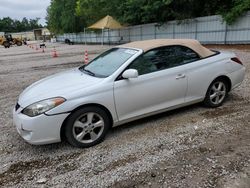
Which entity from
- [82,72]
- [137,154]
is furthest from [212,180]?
[82,72]

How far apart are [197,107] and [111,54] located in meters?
2.05

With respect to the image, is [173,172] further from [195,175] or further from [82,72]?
[82,72]

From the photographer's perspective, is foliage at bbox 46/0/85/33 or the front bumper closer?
the front bumper

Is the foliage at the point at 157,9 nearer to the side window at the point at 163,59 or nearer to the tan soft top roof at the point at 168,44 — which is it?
the tan soft top roof at the point at 168,44

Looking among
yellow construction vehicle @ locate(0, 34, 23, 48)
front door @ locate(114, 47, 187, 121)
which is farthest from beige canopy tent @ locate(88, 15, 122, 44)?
front door @ locate(114, 47, 187, 121)

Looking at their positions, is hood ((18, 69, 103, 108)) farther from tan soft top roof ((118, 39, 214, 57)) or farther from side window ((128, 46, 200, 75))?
tan soft top roof ((118, 39, 214, 57))

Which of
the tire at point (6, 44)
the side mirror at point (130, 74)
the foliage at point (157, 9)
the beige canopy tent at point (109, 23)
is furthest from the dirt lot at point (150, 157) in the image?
the tire at point (6, 44)

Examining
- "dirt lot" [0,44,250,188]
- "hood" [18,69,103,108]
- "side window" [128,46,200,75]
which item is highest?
"side window" [128,46,200,75]

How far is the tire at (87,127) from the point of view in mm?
3555

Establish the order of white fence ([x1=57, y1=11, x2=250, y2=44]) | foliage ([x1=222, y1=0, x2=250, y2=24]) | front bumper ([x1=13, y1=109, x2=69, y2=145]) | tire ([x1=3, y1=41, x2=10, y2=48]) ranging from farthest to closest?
tire ([x1=3, y1=41, x2=10, y2=48]) < white fence ([x1=57, y1=11, x2=250, y2=44]) < foliage ([x1=222, y1=0, x2=250, y2=24]) < front bumper ([x1=13, y1=109, x2=69, y2=145])

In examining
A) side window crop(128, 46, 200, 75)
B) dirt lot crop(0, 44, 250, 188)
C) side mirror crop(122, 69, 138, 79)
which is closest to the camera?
dirt lot crop(0, 44, 250, 188)

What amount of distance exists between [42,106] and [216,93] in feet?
10.8

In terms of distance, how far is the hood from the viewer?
3588 mm

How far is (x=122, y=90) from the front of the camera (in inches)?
151
